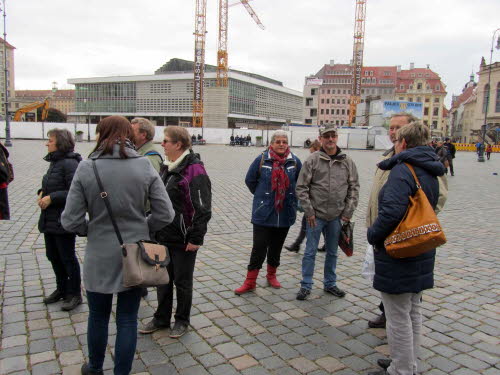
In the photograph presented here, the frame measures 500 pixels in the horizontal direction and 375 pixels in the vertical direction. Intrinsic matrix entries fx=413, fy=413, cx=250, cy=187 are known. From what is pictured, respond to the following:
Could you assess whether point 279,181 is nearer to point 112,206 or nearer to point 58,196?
point 58,196

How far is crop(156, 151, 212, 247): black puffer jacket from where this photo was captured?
339 cm

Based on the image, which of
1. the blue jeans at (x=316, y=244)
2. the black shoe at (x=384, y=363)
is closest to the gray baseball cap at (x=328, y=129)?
the blue jeans at (x=316, y=244)

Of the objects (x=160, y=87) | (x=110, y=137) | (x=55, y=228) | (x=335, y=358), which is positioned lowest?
(x=335, y=358)

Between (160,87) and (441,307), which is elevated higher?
(160,87)

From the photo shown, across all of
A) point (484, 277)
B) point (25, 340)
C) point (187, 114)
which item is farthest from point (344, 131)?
point (187, 114)

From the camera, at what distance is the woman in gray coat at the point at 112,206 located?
252cm

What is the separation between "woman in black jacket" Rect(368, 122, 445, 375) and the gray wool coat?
1.56 m

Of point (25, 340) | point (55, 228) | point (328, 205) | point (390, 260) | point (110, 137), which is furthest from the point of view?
point (328, 205)

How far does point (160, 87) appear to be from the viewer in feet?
332

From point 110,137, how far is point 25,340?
208 cm

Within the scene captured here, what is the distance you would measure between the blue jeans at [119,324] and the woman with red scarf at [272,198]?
1996mm

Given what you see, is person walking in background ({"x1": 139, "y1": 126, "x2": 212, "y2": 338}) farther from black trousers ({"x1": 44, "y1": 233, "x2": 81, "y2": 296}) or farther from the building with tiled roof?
the building with tiled roof

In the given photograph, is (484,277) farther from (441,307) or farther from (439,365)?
(439,365)


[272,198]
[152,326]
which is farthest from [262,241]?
[152,326]
